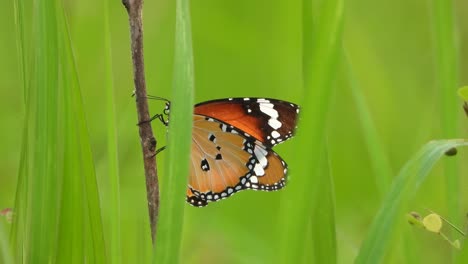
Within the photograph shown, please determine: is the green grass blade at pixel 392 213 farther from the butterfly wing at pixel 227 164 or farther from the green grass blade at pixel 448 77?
the butterfly wing at pixel 227 164

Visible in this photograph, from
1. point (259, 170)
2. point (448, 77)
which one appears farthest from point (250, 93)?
point (448, 77)

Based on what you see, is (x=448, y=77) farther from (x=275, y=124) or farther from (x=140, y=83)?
(x=140, y=83)

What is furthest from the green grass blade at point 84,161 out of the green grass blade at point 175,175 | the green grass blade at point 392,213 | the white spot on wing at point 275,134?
the white spot on wing at point 275,134

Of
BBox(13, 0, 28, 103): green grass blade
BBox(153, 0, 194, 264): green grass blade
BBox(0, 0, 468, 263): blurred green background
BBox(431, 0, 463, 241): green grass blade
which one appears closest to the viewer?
BBox(153, 0, 194, 264): green grass blade

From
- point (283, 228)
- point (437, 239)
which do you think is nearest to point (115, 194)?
point (283, 228)

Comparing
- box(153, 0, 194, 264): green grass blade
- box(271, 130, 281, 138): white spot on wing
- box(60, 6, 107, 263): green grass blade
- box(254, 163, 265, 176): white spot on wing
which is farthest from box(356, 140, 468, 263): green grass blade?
box(254, 163, 265, 176): white spot on wing

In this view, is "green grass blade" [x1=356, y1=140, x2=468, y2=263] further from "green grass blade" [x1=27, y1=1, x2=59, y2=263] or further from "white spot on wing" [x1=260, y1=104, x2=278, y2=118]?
"white spot on wing" [x1=260, y1=104, x2=278, y2=118]

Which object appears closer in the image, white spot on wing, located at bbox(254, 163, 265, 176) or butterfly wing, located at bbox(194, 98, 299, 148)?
butterfly wing, located at bbox(194, 98, 299, 148)
